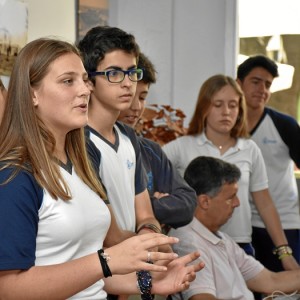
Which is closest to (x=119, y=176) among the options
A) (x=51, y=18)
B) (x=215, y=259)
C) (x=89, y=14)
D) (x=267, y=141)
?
(x=215, y=259)

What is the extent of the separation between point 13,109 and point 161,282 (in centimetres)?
58

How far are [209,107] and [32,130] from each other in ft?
6.42

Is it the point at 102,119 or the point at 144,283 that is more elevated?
the point at 102,119

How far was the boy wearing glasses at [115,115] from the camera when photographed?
89.8 inches

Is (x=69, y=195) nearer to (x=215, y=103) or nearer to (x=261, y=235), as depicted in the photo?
(x=215, y=103)

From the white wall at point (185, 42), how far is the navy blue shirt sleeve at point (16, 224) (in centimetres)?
346

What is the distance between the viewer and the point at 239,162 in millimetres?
3646

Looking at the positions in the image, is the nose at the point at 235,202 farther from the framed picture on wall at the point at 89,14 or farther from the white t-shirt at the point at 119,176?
the framed picture on wall at the point at 89,14

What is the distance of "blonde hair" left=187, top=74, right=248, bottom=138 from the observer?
3689 mm

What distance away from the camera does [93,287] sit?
6.23 feet

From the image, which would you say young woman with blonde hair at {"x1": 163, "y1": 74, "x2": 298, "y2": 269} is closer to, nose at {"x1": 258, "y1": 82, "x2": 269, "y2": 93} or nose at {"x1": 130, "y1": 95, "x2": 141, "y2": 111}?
nose at {"x1": 258, "y1": 82, "x2": 269, "y2": 93}

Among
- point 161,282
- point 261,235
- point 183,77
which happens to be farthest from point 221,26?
point 161,282

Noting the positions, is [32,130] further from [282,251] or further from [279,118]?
[279,118]

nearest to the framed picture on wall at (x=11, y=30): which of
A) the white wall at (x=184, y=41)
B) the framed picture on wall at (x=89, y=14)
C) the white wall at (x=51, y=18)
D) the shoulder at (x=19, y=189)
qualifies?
the white wall at (x=51, y=18)
